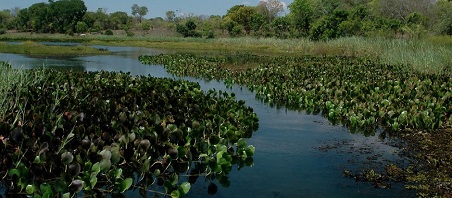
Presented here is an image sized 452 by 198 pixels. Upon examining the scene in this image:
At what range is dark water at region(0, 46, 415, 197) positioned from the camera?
221 inches

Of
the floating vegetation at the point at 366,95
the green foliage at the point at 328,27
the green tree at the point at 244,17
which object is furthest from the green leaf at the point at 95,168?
the green tree at the point at 244,17

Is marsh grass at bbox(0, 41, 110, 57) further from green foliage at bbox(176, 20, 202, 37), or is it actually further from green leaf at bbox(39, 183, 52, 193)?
green leaf at bbox(39, 183, 52, 193)

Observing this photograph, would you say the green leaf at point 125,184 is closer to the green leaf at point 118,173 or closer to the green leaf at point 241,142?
the green leaf at point 118,173

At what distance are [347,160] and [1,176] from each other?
460 centimetres

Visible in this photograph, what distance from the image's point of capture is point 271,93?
1245 cm

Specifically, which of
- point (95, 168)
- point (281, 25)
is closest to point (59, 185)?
point (95, 168)

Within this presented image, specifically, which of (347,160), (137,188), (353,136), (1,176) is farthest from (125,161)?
(353,136)

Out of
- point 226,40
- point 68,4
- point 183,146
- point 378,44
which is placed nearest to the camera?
point 183,146

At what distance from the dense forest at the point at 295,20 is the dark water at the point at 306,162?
69.2 ft

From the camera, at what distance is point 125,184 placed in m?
4.87

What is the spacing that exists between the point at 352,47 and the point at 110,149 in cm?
2365

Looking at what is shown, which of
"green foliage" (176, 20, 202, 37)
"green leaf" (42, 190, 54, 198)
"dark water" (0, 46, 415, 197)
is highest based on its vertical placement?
"green foliage" (176, 20, 202, 37)

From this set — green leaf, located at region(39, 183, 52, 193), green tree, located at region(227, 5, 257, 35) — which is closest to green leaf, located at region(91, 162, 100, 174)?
green leaf, located at region(39, 183, 52, 193)

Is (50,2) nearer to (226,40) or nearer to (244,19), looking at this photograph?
(244,19)
